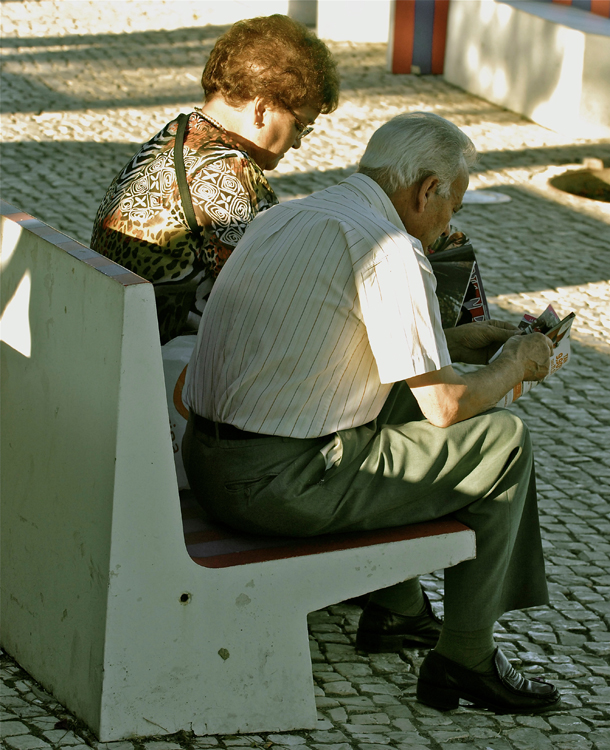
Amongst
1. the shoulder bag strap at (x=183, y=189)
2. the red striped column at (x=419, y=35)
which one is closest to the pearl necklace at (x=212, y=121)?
the shoulder bag strap at (x=183, y=189)

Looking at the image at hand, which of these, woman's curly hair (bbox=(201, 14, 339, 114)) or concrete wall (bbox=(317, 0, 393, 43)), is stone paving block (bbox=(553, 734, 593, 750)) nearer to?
woman's curly hair (bbox=(201, 14, 339, 114))

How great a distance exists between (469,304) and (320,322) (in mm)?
923

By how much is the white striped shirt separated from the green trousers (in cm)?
8

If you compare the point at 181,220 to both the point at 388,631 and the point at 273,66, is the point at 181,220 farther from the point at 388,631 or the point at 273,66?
the point at 388,631

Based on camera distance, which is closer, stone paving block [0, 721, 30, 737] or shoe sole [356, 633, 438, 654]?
stone paving block [0, 721, 30, 737]

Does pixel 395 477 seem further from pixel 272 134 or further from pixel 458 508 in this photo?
pixel 272 134

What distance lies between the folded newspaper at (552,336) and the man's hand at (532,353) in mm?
52

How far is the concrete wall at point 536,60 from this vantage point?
962 centimetres

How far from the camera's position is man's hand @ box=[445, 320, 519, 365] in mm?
3146

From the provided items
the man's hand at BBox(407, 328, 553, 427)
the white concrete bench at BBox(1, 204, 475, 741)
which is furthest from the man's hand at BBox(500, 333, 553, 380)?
the white concrete bench at BBox(1, 204, 475, 741)

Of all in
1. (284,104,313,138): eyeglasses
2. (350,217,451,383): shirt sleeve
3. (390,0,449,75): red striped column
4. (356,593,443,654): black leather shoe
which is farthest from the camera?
(390,0,449,75): red striped column

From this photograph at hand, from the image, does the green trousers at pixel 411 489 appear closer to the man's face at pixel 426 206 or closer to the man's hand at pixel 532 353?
the man's hand at pixel 532 353

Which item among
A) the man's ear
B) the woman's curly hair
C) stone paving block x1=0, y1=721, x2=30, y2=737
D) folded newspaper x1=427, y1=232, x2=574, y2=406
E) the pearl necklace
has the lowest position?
stone paving block x1=0, y1=721, x2=30, y2=737

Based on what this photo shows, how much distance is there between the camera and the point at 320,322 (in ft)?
8.02
